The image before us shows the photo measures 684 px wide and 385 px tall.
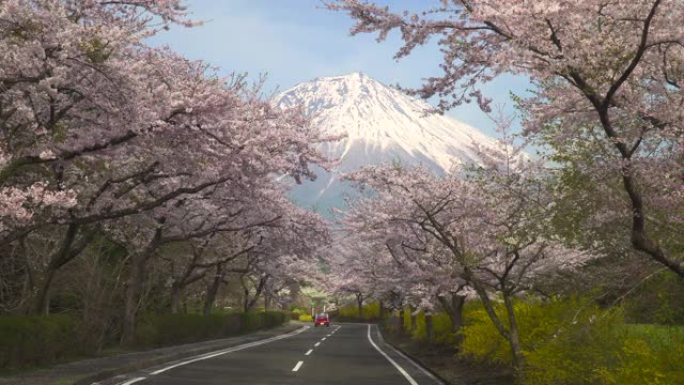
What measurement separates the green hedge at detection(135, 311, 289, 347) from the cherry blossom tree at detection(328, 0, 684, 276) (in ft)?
65.2

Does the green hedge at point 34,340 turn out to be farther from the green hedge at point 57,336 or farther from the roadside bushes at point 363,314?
the roadside bushes at point 363,314

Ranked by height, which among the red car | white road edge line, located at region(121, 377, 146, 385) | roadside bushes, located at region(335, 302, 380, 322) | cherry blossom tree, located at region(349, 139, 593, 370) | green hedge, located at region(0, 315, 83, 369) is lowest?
white road edge line, located at region(121, 377, 146, 385)

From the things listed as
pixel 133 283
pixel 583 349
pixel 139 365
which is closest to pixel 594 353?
pixel 583 349

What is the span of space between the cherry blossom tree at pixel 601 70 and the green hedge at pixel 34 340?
11.1 metres

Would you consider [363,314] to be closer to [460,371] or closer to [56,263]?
[460,371]

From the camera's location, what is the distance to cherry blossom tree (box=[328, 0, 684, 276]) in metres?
6.29

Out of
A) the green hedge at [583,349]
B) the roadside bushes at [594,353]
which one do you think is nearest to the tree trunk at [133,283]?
the green hedge at [583,349]

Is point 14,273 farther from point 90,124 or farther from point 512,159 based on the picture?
point 512,159

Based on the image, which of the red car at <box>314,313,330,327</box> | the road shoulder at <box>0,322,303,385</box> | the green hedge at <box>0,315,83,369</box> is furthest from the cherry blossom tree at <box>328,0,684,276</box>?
the red car at <box>314,313,330,327</box>

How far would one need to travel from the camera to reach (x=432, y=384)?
45.3 ft

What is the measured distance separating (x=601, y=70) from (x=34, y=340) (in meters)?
13.7

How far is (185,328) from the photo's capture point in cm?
2889

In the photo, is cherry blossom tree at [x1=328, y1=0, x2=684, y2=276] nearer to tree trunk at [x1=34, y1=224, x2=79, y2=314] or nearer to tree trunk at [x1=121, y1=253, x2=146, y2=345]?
tree trunk at [x1=34, y1=224, x2=79, y2=314]

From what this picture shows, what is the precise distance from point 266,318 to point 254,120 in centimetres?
3736
